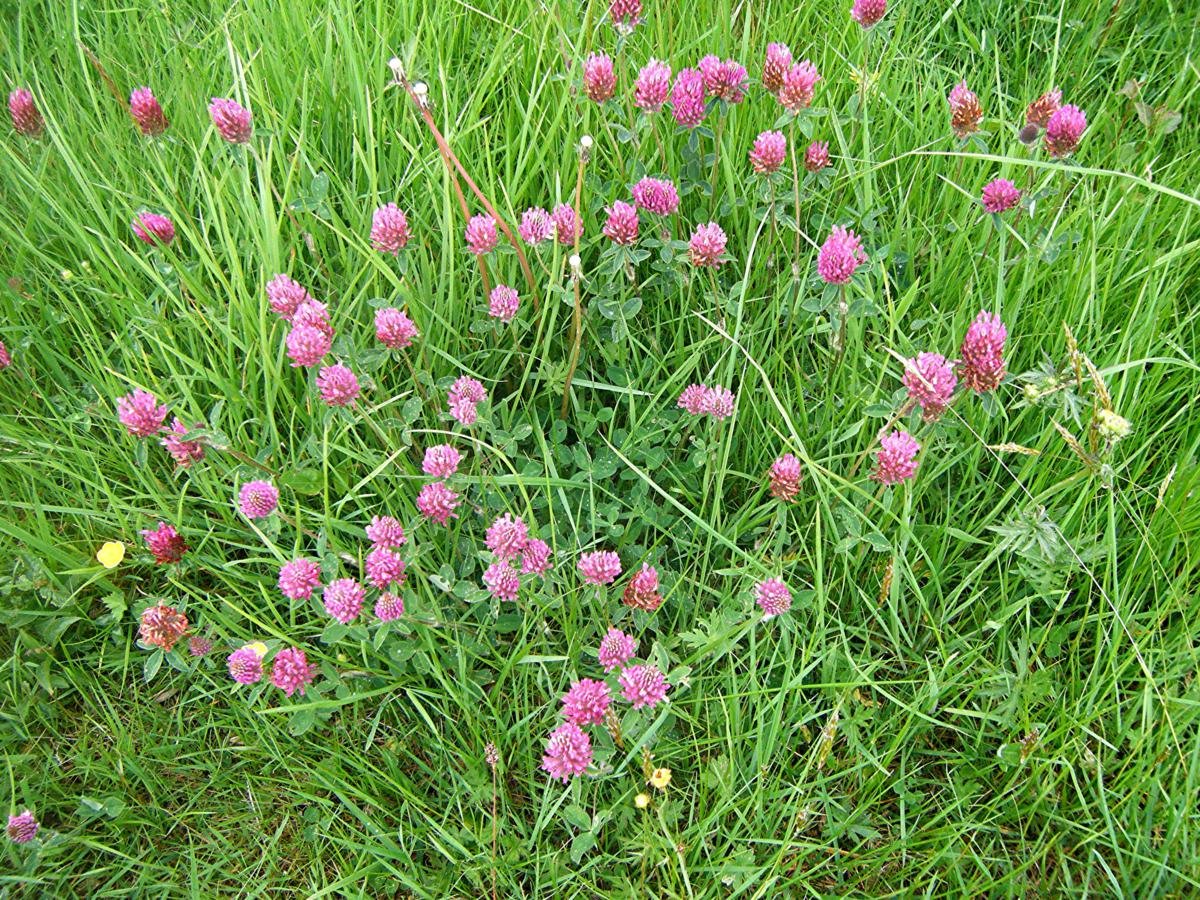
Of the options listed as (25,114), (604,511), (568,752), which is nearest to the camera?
(568,752)

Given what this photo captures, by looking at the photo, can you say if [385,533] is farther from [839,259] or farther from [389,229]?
[839,259]

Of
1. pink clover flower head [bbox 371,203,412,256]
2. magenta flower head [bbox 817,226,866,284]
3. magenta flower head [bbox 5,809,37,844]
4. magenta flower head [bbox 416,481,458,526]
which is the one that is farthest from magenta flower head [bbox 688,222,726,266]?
magenta flower head [bbox 5,809,37,844]

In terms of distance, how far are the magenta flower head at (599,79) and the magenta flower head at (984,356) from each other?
95 cm

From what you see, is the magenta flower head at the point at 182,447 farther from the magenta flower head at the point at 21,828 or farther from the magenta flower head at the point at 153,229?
the magenta flower head at the point at 21,828

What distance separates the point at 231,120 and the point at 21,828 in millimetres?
1444

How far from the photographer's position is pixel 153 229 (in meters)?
2.24

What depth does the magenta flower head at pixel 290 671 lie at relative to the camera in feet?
5.86

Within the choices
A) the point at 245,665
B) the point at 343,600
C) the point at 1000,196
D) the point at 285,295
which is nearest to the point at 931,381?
the point at 1000,196

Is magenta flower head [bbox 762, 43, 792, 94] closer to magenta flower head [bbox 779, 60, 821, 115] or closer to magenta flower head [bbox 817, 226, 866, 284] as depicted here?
magenta flower head [bbox 779, 60, 821, 115]

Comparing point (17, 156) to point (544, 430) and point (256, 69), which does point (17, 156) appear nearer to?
point (256, 69)

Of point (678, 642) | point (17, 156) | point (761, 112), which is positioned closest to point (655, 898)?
point (678, 642)

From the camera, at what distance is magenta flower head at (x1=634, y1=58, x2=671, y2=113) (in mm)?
2035

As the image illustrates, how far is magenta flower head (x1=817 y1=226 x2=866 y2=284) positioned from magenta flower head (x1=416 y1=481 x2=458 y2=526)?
0.86m

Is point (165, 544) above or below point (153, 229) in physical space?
below
